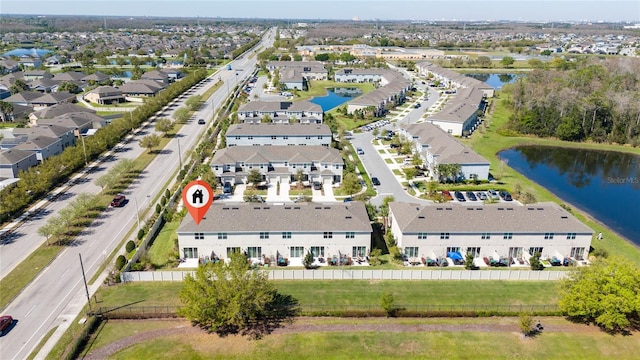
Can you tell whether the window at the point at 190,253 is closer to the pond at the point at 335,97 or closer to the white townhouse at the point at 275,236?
the white townhouse at the point at 275,236

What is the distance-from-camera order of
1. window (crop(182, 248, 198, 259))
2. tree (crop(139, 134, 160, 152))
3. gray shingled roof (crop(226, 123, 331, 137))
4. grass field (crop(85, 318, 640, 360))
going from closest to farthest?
grass field (crop(85, 318, 640, 360)), window (crop(182, 248, 198, 259)), tree (crop(139, 134, 160, 152)), gray shingled roof (crop(226, 123, 331, 137))

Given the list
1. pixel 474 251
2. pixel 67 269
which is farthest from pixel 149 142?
pixel 474 251

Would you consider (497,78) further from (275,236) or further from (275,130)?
(275,236)

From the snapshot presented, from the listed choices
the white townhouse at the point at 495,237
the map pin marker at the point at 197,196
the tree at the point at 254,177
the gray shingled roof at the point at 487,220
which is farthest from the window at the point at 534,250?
the tree at the point at 254,177

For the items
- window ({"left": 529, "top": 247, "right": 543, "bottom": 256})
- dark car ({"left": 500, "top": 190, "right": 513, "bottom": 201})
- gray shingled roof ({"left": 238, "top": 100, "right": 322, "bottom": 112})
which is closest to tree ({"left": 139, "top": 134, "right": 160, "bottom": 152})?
gray shingled roof ({"left": 238, "top": 100, "right": 322, "bottom": 112})

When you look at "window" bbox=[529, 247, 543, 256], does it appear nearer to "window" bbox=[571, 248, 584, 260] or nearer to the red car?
"window" bbox=[571, 248, 584, 260]

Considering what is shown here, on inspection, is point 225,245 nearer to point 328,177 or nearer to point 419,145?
point 328,177
